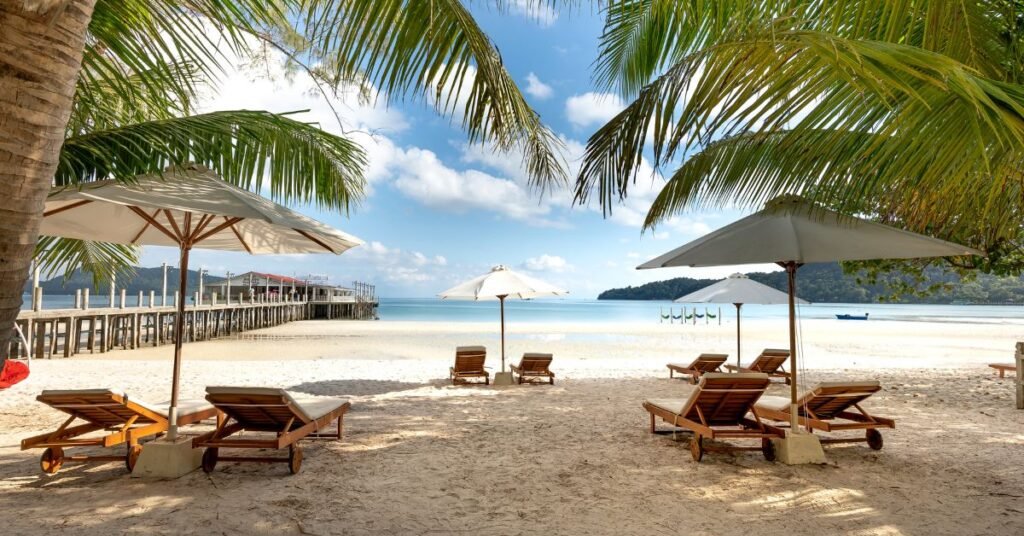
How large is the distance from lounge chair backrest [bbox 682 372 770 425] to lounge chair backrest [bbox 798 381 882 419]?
0.50 meters

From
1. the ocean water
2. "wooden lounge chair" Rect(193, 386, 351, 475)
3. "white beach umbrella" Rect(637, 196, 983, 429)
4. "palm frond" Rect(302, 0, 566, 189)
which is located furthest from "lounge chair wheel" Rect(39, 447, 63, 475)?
the ocean water

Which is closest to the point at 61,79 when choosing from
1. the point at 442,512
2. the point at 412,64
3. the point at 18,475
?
the point at 412,64

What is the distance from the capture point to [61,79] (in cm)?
100

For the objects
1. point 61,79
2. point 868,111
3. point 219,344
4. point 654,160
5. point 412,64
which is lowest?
point 219,344

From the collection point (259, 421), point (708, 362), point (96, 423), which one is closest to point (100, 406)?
point (96, 423)

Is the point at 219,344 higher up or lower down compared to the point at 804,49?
lower down

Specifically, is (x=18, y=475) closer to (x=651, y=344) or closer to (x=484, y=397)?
(x=484, y=397)

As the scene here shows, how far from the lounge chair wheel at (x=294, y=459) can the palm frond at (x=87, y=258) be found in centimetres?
343

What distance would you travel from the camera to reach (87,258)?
6.50 metres

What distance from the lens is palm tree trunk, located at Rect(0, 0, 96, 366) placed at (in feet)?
2.99

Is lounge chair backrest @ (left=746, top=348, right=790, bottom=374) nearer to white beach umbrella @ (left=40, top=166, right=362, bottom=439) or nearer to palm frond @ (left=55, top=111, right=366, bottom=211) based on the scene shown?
palm frond @ (left=55, top=111, right=366, bottom=211)

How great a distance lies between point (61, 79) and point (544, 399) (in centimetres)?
738

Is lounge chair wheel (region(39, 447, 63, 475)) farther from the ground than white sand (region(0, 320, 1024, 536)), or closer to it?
farther from the ground

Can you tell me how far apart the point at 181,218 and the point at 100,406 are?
1.84m
